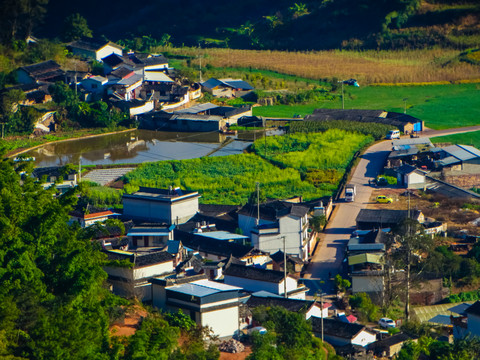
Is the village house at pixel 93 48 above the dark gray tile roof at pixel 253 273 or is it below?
above

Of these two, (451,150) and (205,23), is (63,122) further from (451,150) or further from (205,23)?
(205,23)

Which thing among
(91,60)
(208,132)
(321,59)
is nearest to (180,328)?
(208,132)

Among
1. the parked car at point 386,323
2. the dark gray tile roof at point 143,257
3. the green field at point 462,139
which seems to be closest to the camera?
the dark gray tile roof at point 143,257

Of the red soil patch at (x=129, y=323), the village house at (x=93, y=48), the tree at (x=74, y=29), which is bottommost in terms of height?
the red soil patch at (x=129, y=323)

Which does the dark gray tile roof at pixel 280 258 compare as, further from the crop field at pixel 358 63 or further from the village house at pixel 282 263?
the crop field at pixel 358 63

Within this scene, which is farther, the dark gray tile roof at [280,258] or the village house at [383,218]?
the village house at [383,218]

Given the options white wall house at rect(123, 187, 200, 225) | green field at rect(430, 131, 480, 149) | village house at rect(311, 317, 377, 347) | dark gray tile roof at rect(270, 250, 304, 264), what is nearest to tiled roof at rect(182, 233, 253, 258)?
dark gray tile roof at rect(270, 250, 304, 264)

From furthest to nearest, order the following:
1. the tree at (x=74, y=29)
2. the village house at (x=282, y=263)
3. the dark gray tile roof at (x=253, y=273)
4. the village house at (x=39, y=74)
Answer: the tree at (x=74, y=29) → the village house at (x=39, y=74) → the village house at (x=282, y=263) → the dark gray tile roof at (x=253, y=273)

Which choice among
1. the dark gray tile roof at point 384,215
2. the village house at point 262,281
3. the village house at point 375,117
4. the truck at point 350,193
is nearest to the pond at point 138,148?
the village house at point 375,117
